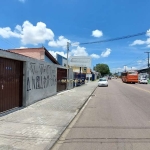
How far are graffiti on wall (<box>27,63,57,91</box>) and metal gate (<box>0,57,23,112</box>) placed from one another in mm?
927

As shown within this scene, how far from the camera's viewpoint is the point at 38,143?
5.49 m

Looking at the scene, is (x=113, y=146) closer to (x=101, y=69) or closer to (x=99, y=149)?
(x=99, y=149)

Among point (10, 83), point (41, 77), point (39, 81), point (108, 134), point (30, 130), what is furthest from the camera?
point (41, 77)

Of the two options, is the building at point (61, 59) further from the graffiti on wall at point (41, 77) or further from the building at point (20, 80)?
the building at point (20, 80)

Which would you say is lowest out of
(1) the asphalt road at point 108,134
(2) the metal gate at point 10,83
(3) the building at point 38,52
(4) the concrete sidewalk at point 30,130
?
(1) the asphalt road at point 108,134

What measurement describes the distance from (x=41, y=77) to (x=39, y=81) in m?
0.49

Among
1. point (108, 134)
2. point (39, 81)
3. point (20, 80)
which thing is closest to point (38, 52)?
point (39, 81)

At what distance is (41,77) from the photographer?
45.4 feet

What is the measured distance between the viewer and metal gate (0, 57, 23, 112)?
8.73 m

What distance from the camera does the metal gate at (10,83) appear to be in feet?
28.6

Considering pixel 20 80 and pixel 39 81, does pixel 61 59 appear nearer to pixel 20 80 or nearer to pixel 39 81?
pixel 39 81

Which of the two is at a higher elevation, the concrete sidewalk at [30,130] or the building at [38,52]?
the building at [38,52]

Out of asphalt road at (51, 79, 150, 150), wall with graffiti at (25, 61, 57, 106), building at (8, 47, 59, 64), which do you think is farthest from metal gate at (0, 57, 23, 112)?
building at (8, 47, 59, 64)

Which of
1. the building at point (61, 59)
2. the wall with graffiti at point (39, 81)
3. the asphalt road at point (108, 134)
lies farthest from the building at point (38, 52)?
the asphalt road at point (108, 134)
